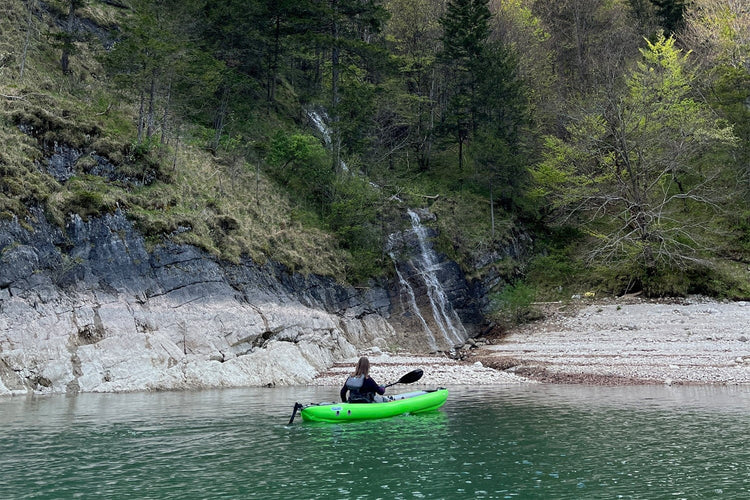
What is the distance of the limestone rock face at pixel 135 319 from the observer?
19.1 m

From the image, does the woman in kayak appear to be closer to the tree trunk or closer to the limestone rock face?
the limestone rock face

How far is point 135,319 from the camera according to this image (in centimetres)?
2150

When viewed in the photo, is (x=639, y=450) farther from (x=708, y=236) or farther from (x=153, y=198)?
(x=708, y=236)

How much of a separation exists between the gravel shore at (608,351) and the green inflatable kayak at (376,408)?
180 inches

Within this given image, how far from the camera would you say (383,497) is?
8227 millimetres

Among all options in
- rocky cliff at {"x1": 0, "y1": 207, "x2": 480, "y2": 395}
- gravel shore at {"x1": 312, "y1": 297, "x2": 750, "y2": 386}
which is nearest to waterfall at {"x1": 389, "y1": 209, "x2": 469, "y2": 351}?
gravel shore at {"x1": 312, "y1": 297, "x2": 750, "y2": 386}

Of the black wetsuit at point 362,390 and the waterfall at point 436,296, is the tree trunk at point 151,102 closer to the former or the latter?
the waterfall at point 436,296

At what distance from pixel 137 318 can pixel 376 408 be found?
35.1 feet

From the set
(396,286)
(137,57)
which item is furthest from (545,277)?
(137,57)

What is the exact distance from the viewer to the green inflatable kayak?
14.8 m

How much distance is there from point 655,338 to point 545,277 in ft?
36.0

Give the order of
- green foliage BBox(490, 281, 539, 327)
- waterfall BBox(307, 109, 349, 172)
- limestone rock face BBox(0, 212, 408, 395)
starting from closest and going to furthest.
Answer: limestone rock face BBox(0, 212, 408, 395)
green foliage BBox(490, 281, 539, 327)
waterfall BBox(307, 109, 349, 172)

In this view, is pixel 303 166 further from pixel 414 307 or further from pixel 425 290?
pixel 414 307

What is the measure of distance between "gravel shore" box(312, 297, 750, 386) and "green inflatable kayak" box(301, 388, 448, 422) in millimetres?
4581
